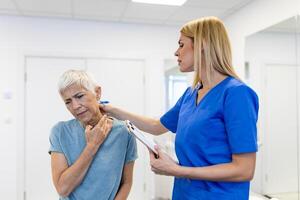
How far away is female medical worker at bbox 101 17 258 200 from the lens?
0.94 meters

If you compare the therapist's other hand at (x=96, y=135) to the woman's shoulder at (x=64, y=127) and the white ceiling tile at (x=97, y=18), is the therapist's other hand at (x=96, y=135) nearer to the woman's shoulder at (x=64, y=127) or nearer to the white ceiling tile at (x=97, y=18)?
the woman's shoulder at (x=64, y=127)

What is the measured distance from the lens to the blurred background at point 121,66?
256cm

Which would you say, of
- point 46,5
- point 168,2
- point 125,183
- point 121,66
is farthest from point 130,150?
point 121,66

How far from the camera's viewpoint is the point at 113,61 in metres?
3.65

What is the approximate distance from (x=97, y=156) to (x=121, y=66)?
260 cm

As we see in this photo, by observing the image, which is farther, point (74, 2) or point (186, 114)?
point (74, 2)

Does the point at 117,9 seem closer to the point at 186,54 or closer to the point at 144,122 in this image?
the point at 144,122

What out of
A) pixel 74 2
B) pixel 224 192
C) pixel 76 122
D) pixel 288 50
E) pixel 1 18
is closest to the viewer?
pixel 224 192

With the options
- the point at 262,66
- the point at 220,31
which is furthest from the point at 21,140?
the point at 220,31

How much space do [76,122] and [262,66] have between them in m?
2.07

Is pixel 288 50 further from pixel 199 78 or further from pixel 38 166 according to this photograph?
pixel 38 166

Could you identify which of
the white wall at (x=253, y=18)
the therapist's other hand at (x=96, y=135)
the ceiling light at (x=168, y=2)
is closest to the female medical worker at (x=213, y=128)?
the therapist's other hand at (x=96, y=135)

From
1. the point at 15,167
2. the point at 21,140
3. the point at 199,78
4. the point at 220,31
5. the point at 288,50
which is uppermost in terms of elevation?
the point at 288,50

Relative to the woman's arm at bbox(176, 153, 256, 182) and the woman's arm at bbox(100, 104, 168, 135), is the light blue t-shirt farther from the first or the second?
the woman's arm at bbox(176, 153, 256, 182)
